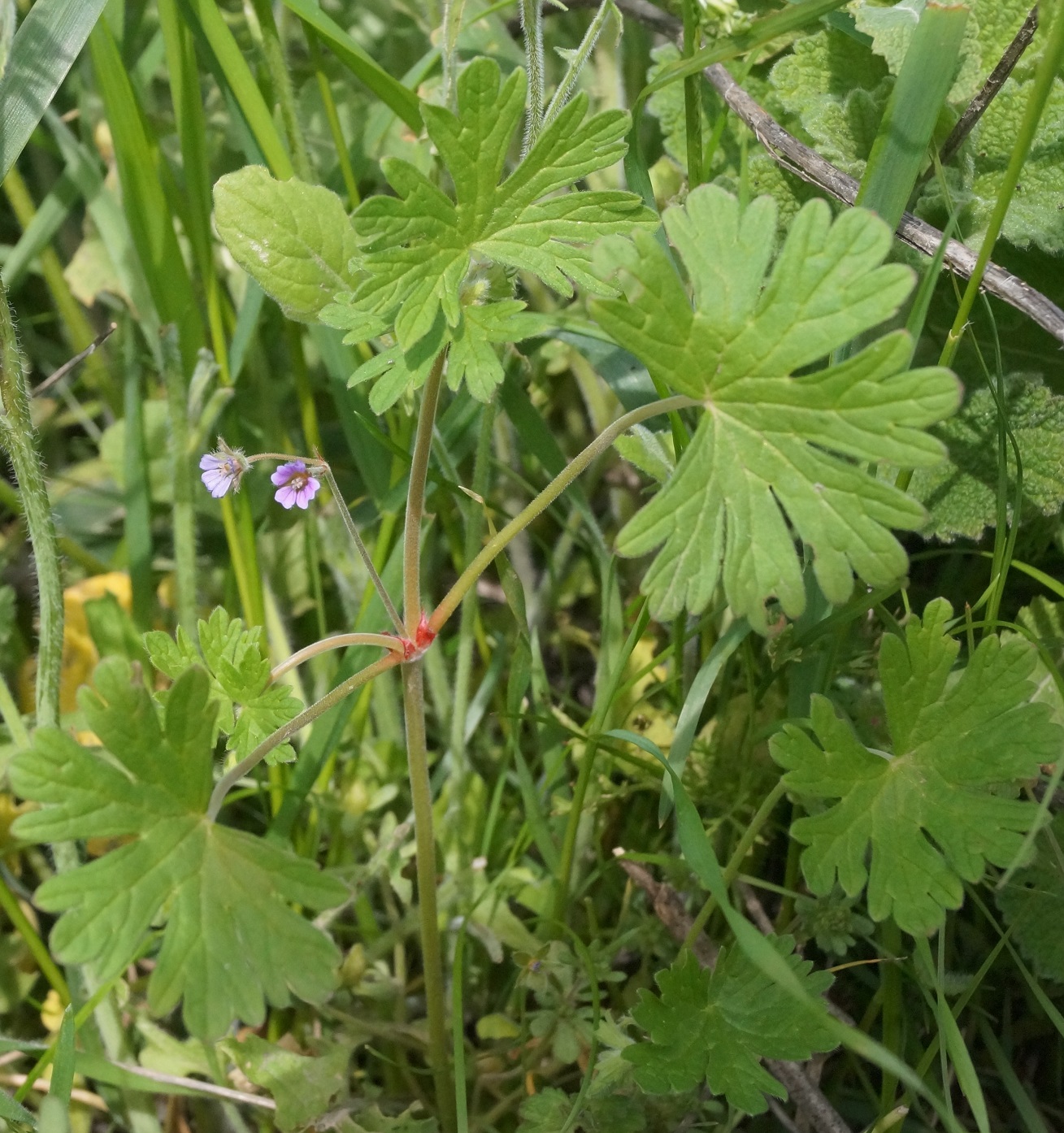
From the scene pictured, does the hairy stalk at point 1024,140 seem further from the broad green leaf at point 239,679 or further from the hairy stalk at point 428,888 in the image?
the broad green leaf at point 239,679

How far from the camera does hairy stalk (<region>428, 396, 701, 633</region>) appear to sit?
3.21 ft

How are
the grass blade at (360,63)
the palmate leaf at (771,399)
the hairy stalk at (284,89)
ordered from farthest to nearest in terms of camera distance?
the hairy stalk at (284,89) → the grass blade at (360,63) → the palmate leaf at (771,399)

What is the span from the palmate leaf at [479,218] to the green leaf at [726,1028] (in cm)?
75

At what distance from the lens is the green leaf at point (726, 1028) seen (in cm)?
116

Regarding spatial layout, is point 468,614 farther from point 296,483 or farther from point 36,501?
point 36,501

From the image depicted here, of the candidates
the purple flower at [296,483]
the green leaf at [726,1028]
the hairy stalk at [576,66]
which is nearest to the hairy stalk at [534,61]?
the hairy stalk at [576,66]

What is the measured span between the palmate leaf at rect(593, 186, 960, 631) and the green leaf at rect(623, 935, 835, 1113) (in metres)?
0.52

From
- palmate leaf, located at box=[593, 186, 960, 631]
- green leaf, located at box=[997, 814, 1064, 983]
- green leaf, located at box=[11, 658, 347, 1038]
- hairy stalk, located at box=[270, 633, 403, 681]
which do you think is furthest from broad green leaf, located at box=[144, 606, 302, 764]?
green leaf, located at box=[997, 814, 1064, 983]

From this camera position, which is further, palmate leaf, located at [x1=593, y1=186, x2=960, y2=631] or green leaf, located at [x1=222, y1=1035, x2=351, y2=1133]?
green leaf, located at [x1=222, y1=1035, x2=351, y2=1133]

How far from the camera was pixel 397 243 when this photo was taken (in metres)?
0.99

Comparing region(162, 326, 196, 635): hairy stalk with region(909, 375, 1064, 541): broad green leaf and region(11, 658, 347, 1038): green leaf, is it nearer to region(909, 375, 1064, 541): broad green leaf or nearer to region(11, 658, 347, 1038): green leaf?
region(11, 658, 347, 1038): green leaf

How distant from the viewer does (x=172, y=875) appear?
96cm

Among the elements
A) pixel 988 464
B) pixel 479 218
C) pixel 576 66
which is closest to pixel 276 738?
pixel 479 218

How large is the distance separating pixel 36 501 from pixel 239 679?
18.2 inches
